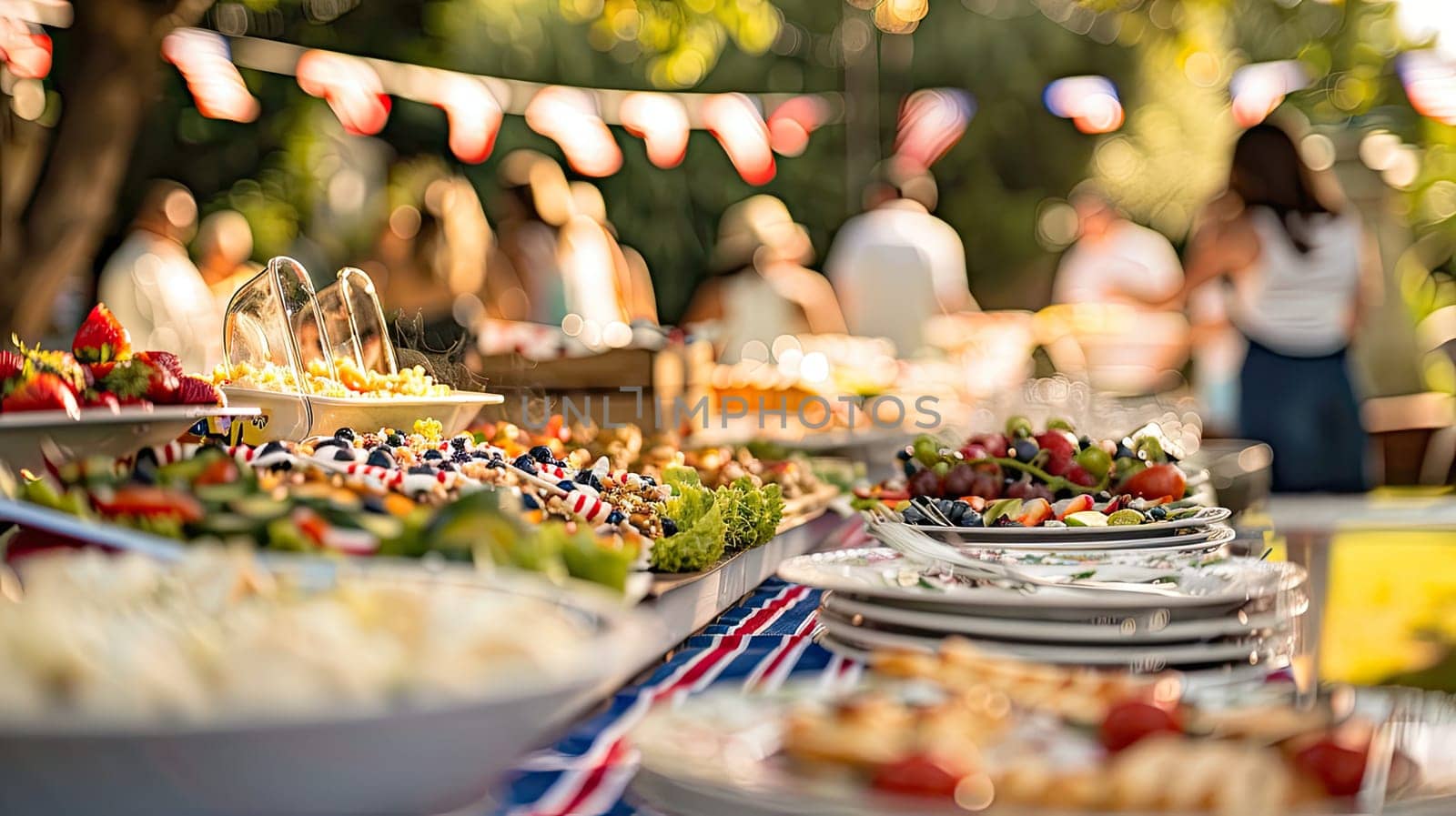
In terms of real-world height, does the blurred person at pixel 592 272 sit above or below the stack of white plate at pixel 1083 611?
above

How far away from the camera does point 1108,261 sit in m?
9.09

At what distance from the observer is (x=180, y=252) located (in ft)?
13.5

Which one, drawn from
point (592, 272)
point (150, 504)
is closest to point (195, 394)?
point (150, 504)

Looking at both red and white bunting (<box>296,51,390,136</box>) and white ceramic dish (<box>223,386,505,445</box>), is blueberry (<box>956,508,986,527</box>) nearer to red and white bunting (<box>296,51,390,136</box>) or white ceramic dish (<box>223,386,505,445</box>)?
white ceramic dish (<box>223,386,505,445</box>)

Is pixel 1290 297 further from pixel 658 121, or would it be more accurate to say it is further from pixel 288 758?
pixel 288 758

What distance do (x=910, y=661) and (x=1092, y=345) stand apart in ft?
22.2

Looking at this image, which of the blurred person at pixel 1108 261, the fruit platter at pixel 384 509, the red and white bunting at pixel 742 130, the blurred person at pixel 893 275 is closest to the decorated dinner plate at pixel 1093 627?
the fruit platter at pixel 384 509

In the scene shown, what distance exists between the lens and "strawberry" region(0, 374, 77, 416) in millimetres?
1280

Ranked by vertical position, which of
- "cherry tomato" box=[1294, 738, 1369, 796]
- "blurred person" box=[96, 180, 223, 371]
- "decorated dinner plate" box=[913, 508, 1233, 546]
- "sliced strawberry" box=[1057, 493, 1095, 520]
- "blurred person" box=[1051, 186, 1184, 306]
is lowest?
"cherry tomato" box=[1294, 738, 1369, 796]

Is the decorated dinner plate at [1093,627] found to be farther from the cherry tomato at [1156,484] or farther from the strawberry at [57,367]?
the strawberry at [57,367]

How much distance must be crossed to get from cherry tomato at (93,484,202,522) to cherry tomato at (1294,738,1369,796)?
69 centimetres

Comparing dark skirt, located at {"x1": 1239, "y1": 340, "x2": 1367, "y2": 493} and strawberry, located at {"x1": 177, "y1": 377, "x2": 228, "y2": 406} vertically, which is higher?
strawberry, located at {"x1": 177, "y1": 377, "x2": 228, "y2": 406}

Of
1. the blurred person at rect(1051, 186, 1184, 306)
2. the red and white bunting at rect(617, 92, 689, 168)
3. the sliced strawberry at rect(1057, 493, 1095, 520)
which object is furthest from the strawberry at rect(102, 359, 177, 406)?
the blurred person at rect(1051, 186, 1184, 306)

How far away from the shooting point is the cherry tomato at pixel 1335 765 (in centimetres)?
63
